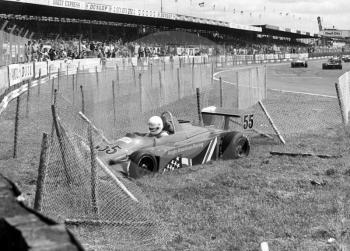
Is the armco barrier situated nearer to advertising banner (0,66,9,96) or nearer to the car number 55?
advertising banner (0,66,9,96)

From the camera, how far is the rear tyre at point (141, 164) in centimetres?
769

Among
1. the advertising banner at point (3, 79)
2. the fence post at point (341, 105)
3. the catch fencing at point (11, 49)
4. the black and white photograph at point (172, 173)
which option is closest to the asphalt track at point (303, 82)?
the black and white photograph at point (172, 173)

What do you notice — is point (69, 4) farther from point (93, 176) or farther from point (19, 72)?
point (93, 176)

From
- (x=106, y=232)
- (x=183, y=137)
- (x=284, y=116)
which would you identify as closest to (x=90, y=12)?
(x=284, y=116)

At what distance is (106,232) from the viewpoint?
5.43 metres

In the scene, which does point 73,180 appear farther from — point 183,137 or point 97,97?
point 97,97

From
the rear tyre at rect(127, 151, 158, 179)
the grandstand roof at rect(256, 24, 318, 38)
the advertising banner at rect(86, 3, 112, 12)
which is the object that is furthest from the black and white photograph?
the grandstand roof at rect(256, 24, 318, 38)

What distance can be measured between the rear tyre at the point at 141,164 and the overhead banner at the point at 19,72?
11003 mm

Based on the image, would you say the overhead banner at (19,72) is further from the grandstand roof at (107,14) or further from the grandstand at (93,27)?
the grandstand roof at (107,14)

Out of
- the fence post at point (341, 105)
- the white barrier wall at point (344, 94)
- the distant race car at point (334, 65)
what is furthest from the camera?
the distant race car at point (334, 65)

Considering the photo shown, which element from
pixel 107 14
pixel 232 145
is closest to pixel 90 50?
pixel 107 14

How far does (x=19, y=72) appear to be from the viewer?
19.9 m

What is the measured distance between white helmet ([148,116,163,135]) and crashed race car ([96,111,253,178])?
104mm

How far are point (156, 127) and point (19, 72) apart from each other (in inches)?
506
